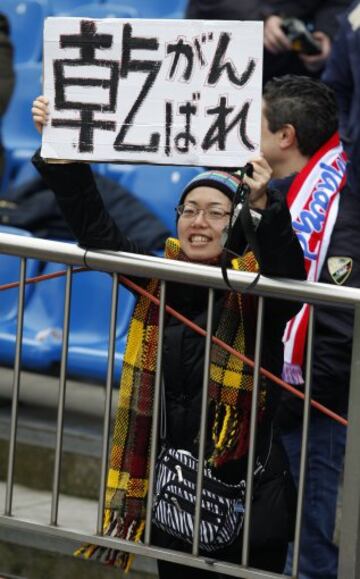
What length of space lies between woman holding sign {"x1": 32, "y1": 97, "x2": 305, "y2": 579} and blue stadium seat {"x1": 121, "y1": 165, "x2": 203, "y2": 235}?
255cm

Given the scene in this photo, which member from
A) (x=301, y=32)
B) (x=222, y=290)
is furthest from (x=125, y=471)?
(x=301, y=32)

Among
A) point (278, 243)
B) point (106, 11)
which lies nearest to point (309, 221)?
point (278, 243)

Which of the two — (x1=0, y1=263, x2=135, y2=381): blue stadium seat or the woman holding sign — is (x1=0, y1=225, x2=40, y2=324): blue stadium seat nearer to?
(x1=0, y1=263, x2=135, y2=381): blue stadium seat

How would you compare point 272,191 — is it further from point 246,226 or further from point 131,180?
point 131,180

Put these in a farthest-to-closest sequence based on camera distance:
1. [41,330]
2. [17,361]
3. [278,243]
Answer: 1. [41,330]
2. [17,361]
3. [278,243]

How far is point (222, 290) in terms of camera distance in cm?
377

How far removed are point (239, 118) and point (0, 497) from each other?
2742 mm

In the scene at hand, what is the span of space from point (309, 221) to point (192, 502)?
3.40ft

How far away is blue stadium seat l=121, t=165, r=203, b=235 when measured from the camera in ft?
21.3

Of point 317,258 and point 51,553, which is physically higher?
point 317,258

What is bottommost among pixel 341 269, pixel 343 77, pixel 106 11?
pixel 341 269

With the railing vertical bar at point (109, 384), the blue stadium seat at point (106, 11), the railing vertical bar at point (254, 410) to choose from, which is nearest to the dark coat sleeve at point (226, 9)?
the blue stadium seat at point (106, 11)

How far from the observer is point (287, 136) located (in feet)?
14.7

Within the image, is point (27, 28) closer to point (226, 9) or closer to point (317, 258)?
point (226, 9)
